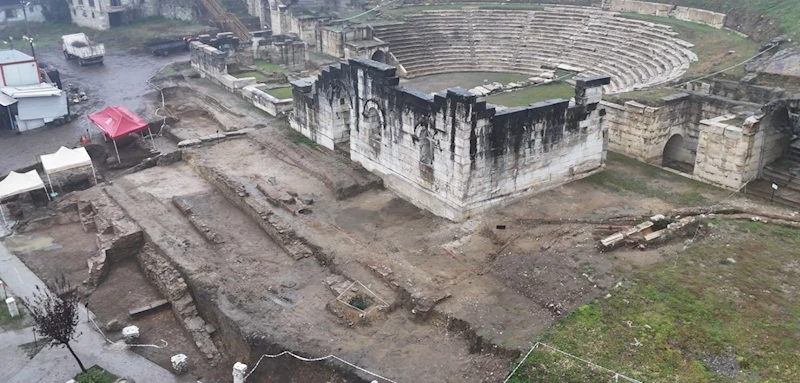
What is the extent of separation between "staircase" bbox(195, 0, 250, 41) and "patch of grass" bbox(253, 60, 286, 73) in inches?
328

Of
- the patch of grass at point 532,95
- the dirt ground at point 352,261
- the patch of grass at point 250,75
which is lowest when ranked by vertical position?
the dirt ground at point 352,261

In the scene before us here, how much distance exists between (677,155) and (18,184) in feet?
79.7

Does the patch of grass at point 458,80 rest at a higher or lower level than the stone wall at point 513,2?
lower

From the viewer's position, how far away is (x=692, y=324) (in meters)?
13.0

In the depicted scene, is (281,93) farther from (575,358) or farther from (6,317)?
(575,358)

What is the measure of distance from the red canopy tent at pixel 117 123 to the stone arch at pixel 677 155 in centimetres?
2220

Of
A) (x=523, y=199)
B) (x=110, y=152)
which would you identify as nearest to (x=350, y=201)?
(x=523, y=199)

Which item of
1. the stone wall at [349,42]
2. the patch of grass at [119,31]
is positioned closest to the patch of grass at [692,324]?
the stone wall at [349,42]

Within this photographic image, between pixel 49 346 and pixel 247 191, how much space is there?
7.71 metres

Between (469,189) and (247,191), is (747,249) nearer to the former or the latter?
(469,189)

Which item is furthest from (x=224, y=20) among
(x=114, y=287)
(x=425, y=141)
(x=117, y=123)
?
(x=114, y=287)

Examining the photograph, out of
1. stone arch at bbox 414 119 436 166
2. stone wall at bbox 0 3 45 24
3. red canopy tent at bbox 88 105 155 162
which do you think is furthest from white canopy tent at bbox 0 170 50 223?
stone wall at bbox 0 3 45 24

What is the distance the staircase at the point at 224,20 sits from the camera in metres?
46.1

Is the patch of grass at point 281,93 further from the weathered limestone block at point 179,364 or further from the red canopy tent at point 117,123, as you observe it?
the weathered limestone block at point 179,364
